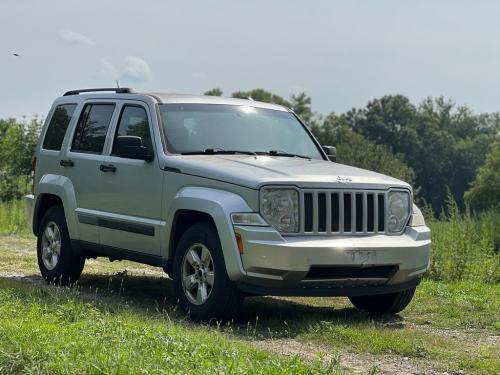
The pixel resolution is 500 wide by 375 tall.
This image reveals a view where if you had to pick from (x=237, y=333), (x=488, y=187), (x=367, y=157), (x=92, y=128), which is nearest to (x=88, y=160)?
(x=92, y=128)

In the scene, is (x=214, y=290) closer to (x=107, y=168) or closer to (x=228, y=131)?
(x=228, y=131)

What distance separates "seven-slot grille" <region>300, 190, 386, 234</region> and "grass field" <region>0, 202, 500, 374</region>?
83cm

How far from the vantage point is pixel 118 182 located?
29.4 ft

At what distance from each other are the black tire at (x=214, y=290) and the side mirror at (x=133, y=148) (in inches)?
41.6

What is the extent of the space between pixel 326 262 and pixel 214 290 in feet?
3.26

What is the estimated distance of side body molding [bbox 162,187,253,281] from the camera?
729 centimetres

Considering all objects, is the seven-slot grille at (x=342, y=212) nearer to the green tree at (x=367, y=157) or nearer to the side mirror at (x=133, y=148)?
the side mirror at (x=133, y=148)

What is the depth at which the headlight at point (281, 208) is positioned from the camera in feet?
24.0

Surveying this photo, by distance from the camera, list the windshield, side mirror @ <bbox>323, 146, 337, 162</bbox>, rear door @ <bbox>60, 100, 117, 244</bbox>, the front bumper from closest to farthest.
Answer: the front bumper < the windshield < rear door @ <bbox>60, 100, 117, 244</bbox> < side mirror @ <bbox>323, 146, 337, 162</bbox>

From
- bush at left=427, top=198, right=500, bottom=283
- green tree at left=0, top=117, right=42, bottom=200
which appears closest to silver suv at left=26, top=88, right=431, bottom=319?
bush at left=427, top=198, right=500, bottom=283

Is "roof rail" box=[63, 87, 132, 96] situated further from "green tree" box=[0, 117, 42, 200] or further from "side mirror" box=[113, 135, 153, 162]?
"green tree" box=[0, 117, 42, 200]

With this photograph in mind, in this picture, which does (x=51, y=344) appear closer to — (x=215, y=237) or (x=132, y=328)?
(x=132, y=328)

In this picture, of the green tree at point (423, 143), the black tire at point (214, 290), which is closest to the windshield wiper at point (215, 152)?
the black tire at point (214, 290)

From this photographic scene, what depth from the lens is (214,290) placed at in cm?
748
